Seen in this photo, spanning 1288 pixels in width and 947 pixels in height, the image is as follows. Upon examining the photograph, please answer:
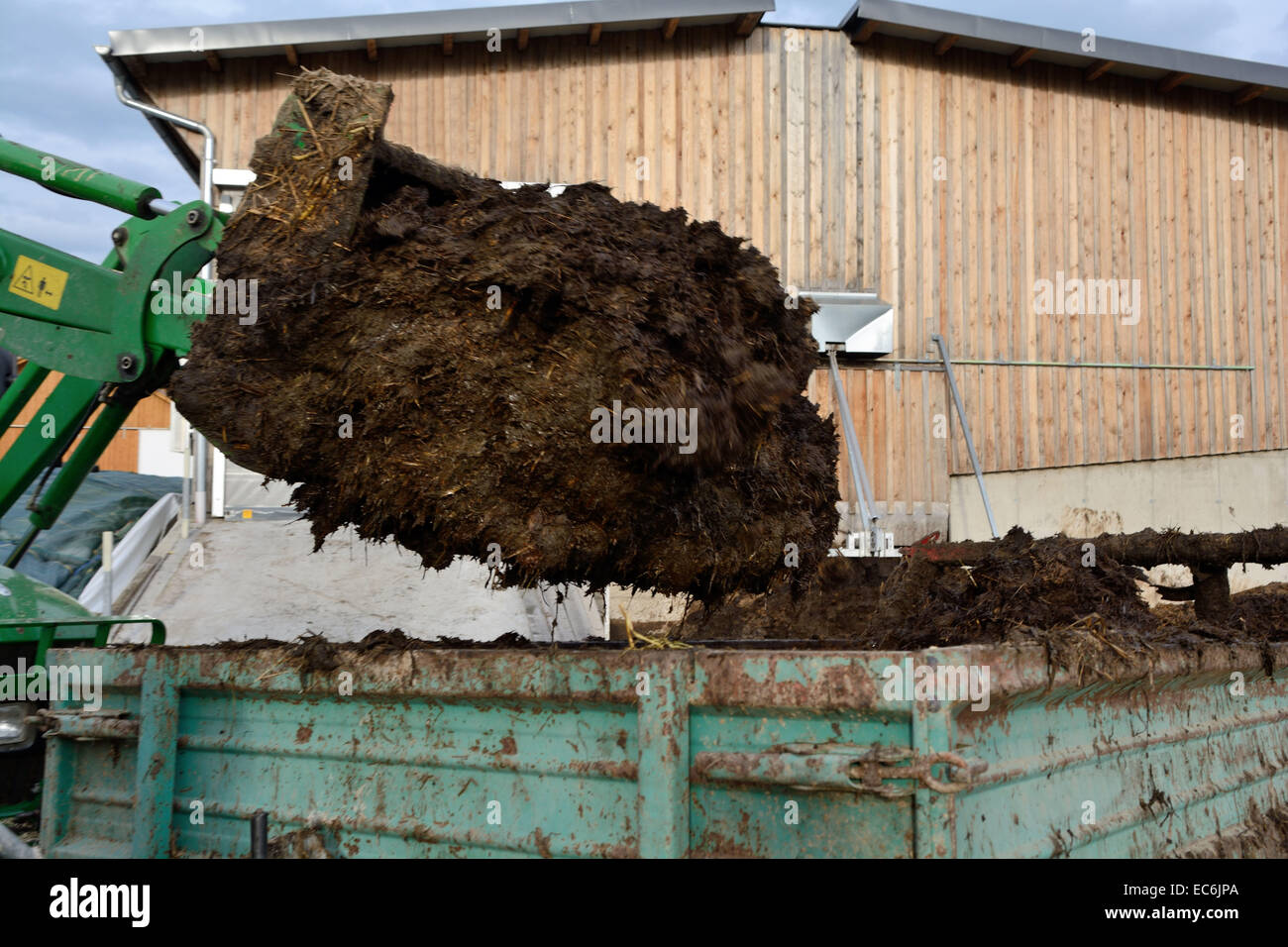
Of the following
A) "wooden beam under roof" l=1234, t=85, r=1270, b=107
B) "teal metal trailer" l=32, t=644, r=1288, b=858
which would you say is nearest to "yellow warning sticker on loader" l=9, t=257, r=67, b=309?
"teal metal trailer" l=32, t=644, r=1288, b=858

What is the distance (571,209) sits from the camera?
3.42 meters

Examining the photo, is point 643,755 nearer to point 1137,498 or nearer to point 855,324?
point 855,324

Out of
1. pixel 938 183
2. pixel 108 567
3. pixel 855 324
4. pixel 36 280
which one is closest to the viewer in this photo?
pixel 36 280

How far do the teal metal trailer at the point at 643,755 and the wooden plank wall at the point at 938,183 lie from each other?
8421 mm

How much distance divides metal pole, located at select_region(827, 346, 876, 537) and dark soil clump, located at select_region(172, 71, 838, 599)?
6622mm

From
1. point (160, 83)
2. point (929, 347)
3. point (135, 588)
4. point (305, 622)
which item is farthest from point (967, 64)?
point (135, 588)

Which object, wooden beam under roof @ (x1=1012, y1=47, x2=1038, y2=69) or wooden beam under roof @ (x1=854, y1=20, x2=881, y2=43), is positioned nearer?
wooden beam under roof @ (x1=854, y1=20, x2=881, y2=43)

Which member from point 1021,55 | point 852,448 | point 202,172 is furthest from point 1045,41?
point 202,172

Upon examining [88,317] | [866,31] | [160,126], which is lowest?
[88,317]

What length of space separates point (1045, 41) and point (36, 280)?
11197 millimetres

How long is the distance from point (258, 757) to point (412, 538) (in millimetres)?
791

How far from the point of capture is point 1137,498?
12398mm

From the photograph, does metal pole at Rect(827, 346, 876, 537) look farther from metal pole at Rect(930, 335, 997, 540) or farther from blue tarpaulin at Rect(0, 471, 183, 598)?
blue tarpaulin at Rect(0, 471, 183, 598)

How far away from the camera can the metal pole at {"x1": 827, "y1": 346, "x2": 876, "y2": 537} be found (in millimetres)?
10188
